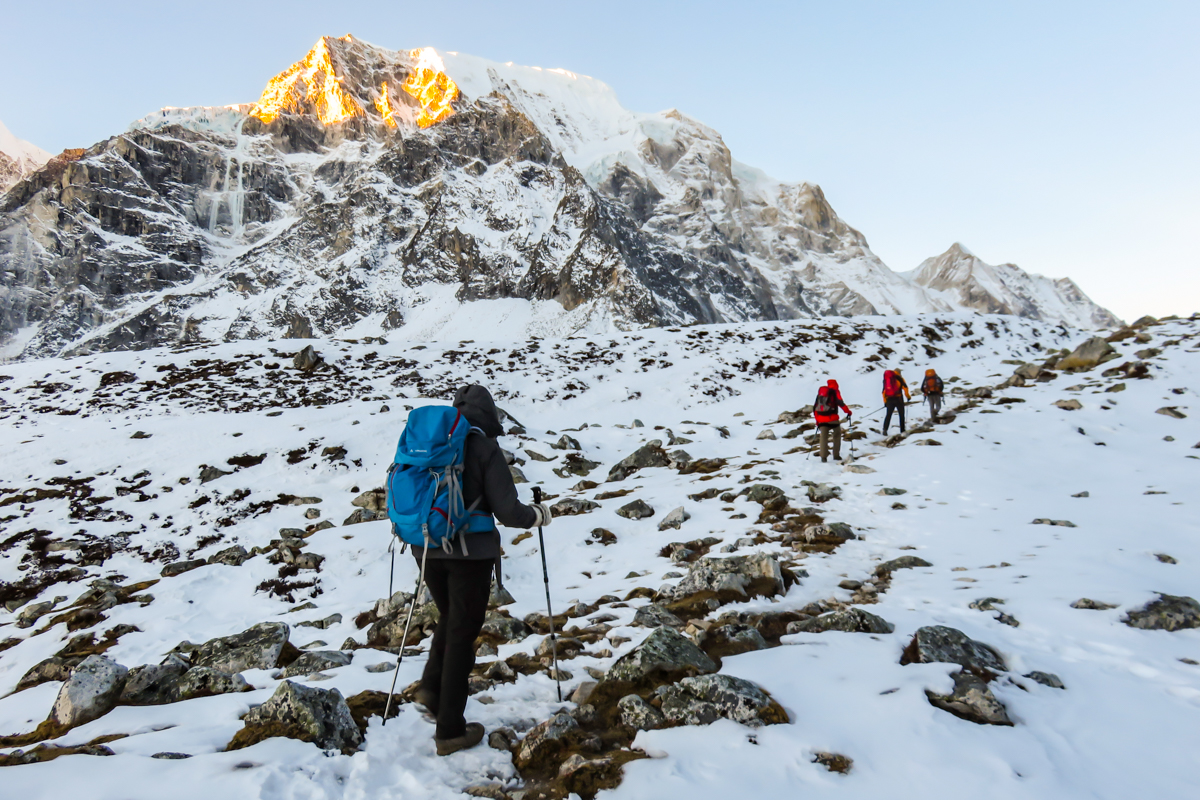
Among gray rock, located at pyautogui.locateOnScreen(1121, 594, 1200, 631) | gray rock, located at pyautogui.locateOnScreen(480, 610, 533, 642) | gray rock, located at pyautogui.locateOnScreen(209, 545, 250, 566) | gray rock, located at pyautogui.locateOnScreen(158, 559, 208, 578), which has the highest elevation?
gray rock, located at pyautogui.locateOnScreen(1121, 594, 1200, 631)

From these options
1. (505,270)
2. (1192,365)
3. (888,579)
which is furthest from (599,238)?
(888,579)

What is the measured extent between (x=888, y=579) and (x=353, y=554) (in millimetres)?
8605

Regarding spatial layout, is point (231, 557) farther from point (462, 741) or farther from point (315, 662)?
point (462, 741)

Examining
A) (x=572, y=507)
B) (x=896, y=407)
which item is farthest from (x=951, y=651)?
(x=896, y=407)

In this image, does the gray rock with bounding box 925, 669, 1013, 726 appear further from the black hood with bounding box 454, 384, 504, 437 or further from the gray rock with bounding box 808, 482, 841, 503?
the gray rock with bounding box 808, 482, 841, 503

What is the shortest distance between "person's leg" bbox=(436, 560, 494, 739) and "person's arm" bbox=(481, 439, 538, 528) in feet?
1.19

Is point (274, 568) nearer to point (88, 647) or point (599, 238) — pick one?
point (88, 647)

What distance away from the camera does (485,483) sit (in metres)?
4.05

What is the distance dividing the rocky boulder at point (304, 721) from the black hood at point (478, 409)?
2105 millimetres

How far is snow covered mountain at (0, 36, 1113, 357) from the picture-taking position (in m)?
108

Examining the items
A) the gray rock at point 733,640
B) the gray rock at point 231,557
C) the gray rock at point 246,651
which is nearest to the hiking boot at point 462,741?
the gray rock at point 733,640

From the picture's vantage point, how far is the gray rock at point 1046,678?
12.9 ft

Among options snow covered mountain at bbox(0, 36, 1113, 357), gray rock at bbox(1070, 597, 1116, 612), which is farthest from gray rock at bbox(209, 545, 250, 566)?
snow covered mountain at bbox(0, 36, 1113, 357)

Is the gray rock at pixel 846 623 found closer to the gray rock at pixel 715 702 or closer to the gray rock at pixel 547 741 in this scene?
the gray rock at pixel 715 702
